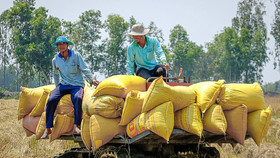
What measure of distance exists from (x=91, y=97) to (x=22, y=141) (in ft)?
10.8

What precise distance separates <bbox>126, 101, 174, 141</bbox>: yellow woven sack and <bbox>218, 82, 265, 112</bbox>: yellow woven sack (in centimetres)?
65

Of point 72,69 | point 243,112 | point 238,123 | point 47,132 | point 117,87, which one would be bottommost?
point 47,132

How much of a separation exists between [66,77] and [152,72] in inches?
51.1

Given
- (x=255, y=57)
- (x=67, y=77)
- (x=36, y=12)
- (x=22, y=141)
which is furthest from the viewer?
(x=255, y=57)

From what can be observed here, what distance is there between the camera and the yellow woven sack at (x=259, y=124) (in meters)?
3.98

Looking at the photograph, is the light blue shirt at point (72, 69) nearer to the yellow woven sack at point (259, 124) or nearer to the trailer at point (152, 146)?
the trailer at point (152, 146)

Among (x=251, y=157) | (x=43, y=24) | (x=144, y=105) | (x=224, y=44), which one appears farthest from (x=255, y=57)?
(x=144, y=105)

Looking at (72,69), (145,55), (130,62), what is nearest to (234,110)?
(145,55)

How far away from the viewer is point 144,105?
3.83 metres

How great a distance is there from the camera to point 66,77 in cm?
539

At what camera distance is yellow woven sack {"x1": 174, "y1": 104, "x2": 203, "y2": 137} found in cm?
375

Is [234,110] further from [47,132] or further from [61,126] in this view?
[47,132]

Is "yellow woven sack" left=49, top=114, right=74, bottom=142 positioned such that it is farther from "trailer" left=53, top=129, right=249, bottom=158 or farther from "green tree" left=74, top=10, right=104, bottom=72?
"green tree" left=74, top=10, right=104, bottom=72

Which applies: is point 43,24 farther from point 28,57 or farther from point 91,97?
point 91,97
